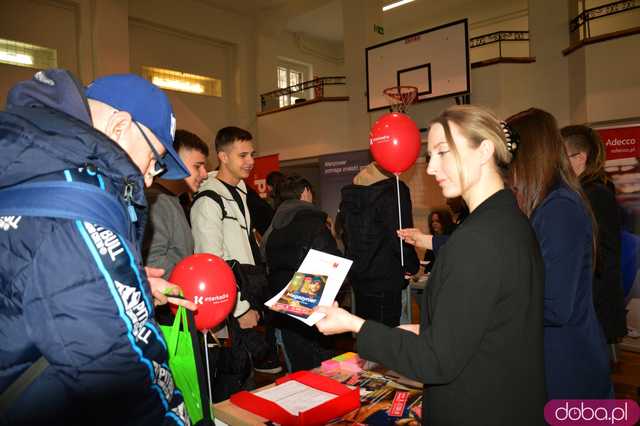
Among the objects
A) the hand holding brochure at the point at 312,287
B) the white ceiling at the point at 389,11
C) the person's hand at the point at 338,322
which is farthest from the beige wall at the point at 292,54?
the person's hand at the point at 338,322

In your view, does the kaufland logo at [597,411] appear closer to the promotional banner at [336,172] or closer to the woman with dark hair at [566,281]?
the woman with dark hair at [566,281]

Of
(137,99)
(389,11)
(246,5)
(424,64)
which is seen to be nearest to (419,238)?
(137,99)

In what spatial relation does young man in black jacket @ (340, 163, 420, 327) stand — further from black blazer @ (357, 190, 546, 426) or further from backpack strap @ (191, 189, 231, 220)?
black blazer @ (357, 190, 546, 426)

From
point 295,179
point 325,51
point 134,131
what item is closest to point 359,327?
point 134,131

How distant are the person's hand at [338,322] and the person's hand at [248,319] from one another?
→ 1432mm

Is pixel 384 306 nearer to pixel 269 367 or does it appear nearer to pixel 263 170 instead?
pixel 269 367

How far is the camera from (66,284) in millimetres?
776

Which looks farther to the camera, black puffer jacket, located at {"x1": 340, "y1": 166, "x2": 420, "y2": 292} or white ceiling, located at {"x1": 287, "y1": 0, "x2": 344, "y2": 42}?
white ceiling, located at {"x1": 287, "y1": 0, "x2": 344, "y2": 42}

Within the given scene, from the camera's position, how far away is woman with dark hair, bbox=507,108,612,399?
52.4 inches

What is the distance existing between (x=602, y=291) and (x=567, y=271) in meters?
1.71

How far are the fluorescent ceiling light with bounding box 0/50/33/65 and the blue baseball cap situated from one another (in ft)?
24.8

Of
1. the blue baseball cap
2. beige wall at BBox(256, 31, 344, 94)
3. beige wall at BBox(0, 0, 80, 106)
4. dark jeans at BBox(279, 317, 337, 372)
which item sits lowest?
dark jeans at BBox(279, 317, 337, 372)

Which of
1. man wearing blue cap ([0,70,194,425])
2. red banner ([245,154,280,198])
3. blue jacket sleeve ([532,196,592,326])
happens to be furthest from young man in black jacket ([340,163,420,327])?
red banner ([245,154,280,198])

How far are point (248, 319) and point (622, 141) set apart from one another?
186 inches
